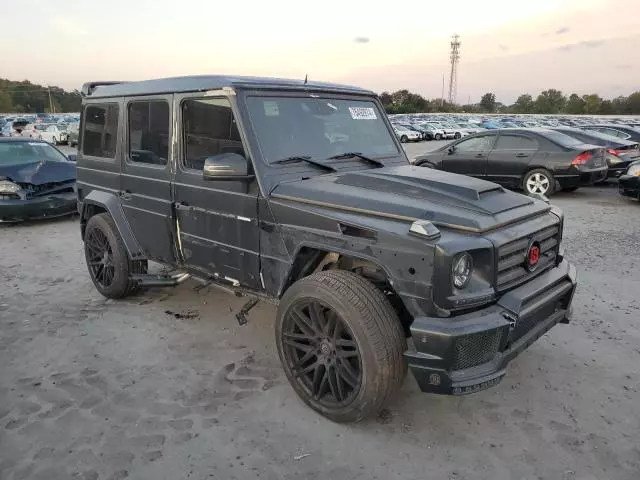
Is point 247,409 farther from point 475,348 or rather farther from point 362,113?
point 362,113

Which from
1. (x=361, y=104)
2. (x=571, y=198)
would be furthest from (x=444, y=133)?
(x=361, y=104)

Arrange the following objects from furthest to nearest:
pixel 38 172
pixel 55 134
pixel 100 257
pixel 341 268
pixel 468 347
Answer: pixel 55 134, pixel 38 172, pixel 100 257, pixel 341 268, pixel 468 347

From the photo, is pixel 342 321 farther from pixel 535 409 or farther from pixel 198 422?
pixel 535 409

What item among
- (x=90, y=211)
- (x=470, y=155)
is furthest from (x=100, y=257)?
(x=470, y=155)

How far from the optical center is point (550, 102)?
9944 cm

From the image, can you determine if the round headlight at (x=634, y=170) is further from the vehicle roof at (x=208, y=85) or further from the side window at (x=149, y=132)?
the side window at (x=149, y=132)

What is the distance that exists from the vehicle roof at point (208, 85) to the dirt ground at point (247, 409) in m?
2.10

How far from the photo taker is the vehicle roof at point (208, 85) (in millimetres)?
3820

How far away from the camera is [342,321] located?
3.08 metres

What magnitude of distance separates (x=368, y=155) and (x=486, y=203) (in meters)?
1.26

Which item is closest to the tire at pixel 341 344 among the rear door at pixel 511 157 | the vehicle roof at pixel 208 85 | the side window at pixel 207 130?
the side window at pixel 207 130

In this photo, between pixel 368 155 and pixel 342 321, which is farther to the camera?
pixel 368 155

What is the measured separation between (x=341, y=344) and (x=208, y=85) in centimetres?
219

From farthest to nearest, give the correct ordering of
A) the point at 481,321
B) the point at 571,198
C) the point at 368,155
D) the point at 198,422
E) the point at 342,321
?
the point at 571,198, the point at 368,155, the point at 198,422, the point at 342,321, the point at 481,321
